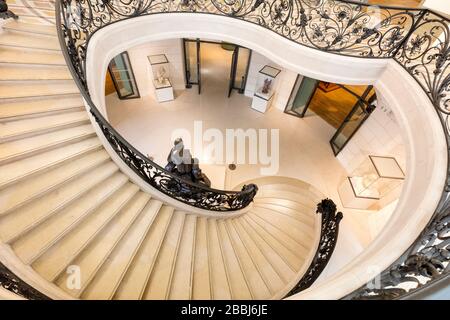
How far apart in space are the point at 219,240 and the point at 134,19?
15.8 ft

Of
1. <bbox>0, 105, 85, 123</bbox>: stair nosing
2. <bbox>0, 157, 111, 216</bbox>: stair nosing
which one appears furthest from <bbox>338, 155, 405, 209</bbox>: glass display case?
<bbox>0, 105, 85, 123</bbox>: stair nosing

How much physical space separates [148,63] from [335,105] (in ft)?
23.5

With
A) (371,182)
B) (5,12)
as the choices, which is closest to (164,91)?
(5,12)

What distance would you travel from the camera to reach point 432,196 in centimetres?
261

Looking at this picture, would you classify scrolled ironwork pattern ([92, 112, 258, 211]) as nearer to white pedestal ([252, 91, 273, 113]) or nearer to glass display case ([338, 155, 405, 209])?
glass display case ([338, 155, 405, 209])

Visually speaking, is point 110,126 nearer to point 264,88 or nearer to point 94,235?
point 94,235

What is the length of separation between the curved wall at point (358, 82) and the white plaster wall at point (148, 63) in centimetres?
344

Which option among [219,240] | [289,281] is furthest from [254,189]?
[289,281]

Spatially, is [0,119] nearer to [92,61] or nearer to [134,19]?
[92,61]

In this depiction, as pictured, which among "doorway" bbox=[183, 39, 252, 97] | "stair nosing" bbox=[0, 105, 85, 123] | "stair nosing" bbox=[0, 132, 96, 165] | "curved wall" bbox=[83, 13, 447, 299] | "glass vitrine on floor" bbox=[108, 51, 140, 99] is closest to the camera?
"curved wall" bbox=[83, 13, 447, 299]

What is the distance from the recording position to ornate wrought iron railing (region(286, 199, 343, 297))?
14.8 ft

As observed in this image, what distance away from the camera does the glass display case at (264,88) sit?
875 cm

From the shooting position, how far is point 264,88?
9.05 meters

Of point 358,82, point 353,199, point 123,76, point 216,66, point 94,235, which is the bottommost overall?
point 353,199
